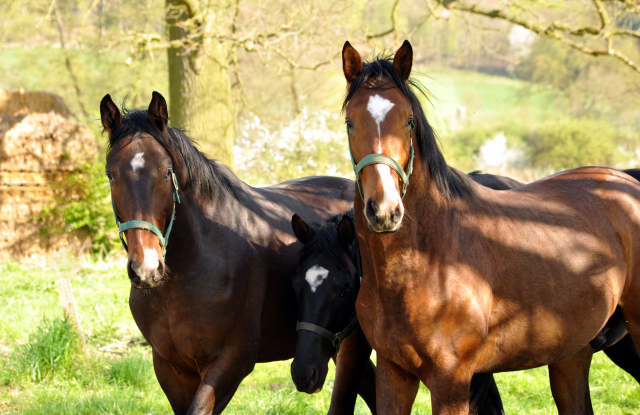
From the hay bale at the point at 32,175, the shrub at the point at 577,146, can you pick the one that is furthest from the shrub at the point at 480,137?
the hay bale at the point at 32,175

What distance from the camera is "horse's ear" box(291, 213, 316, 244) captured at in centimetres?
337

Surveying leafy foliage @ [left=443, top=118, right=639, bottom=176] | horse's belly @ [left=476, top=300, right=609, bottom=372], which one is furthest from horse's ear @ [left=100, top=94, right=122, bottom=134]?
leafy foliage @ [left=443, top=118, right=639, bottom=176]

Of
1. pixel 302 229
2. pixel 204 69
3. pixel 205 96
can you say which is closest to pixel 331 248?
pixel 302 229

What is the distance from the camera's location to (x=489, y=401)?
399cm

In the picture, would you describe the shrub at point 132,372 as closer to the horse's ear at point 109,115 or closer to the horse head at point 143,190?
the horse head at point 143,190

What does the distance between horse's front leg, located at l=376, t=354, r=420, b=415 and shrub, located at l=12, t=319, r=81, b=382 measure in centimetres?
329

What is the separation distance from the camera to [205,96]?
8.31 meters

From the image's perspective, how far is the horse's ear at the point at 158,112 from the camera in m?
2.88

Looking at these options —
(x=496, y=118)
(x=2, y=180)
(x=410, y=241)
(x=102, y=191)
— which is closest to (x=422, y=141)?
(x=410, y=241)

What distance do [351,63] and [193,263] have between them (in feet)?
4.53

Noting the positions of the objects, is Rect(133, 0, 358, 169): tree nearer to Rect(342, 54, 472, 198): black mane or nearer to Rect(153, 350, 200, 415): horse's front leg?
Rect(153, 350, 200, 415): horse's front leg

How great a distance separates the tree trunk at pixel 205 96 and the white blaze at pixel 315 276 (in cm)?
549

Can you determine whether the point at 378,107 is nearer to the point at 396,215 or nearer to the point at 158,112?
the point at 396,215

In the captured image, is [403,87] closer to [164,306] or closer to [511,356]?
[511,356]
